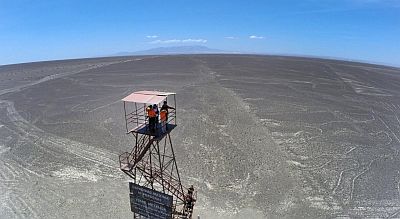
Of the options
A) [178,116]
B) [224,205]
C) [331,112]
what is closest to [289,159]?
[224,205]

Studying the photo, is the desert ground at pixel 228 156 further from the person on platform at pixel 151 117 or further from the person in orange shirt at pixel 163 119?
the person on platform at pixel 151 117

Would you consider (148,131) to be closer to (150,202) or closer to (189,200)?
(150,202)

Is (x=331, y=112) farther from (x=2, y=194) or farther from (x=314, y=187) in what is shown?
(x=2, y=194)

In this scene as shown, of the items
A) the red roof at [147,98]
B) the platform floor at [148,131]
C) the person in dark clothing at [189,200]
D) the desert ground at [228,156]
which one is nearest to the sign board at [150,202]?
the platform floor at [148,131]

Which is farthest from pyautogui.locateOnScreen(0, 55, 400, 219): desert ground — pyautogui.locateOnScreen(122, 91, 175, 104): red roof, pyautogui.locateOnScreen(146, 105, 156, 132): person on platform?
pyautogui.locateOnScreen(122, 91, 175, 104): red roof

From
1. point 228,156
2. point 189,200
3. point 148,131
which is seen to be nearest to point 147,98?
point 148,131
